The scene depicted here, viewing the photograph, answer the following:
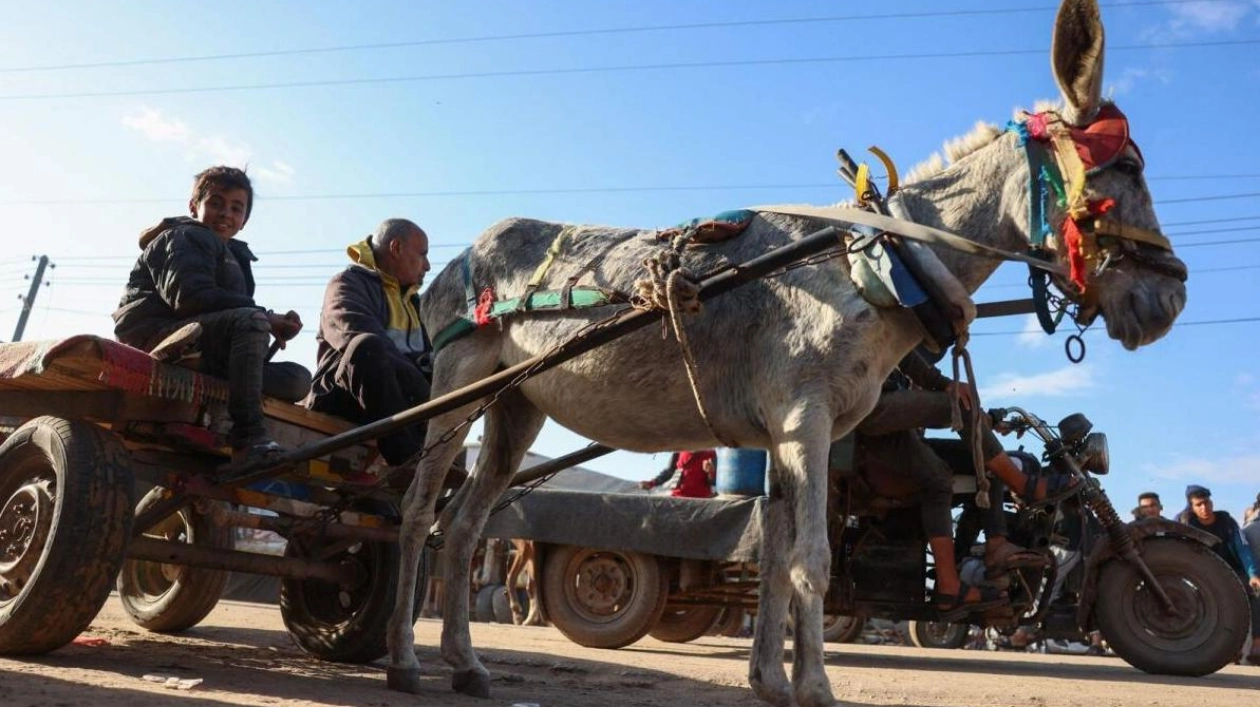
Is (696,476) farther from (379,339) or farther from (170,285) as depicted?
(170,285)

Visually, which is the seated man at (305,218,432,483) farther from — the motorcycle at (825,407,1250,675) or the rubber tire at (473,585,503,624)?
the rubber tire at (473,585,503,624)

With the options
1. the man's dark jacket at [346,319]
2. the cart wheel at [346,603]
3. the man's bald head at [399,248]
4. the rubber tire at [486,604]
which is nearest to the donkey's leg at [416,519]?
the cart wheel at [346,603]

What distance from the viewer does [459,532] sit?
5.34 meters

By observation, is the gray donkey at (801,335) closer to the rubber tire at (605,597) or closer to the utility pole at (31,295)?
the rubber tire at (605,597)

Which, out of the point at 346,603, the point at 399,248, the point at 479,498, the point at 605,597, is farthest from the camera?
the point at 605,597

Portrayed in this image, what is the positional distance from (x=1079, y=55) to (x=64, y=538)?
4.24m

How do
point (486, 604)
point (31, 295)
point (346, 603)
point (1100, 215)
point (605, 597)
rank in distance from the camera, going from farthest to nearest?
point (31, 295) < point (486, 604) < point (605, 597) < point (346, 603) < point (1100, 215)

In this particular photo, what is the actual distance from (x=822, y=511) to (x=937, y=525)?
12.5ft

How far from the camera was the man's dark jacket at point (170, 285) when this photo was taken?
5.10 meters

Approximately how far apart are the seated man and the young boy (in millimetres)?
309

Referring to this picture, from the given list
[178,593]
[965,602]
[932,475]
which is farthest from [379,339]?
[965,602]

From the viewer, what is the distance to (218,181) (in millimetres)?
5836

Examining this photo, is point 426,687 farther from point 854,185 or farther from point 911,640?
point 911,640

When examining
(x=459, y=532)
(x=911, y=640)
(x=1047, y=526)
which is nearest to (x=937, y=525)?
(x=1047, y=526)
